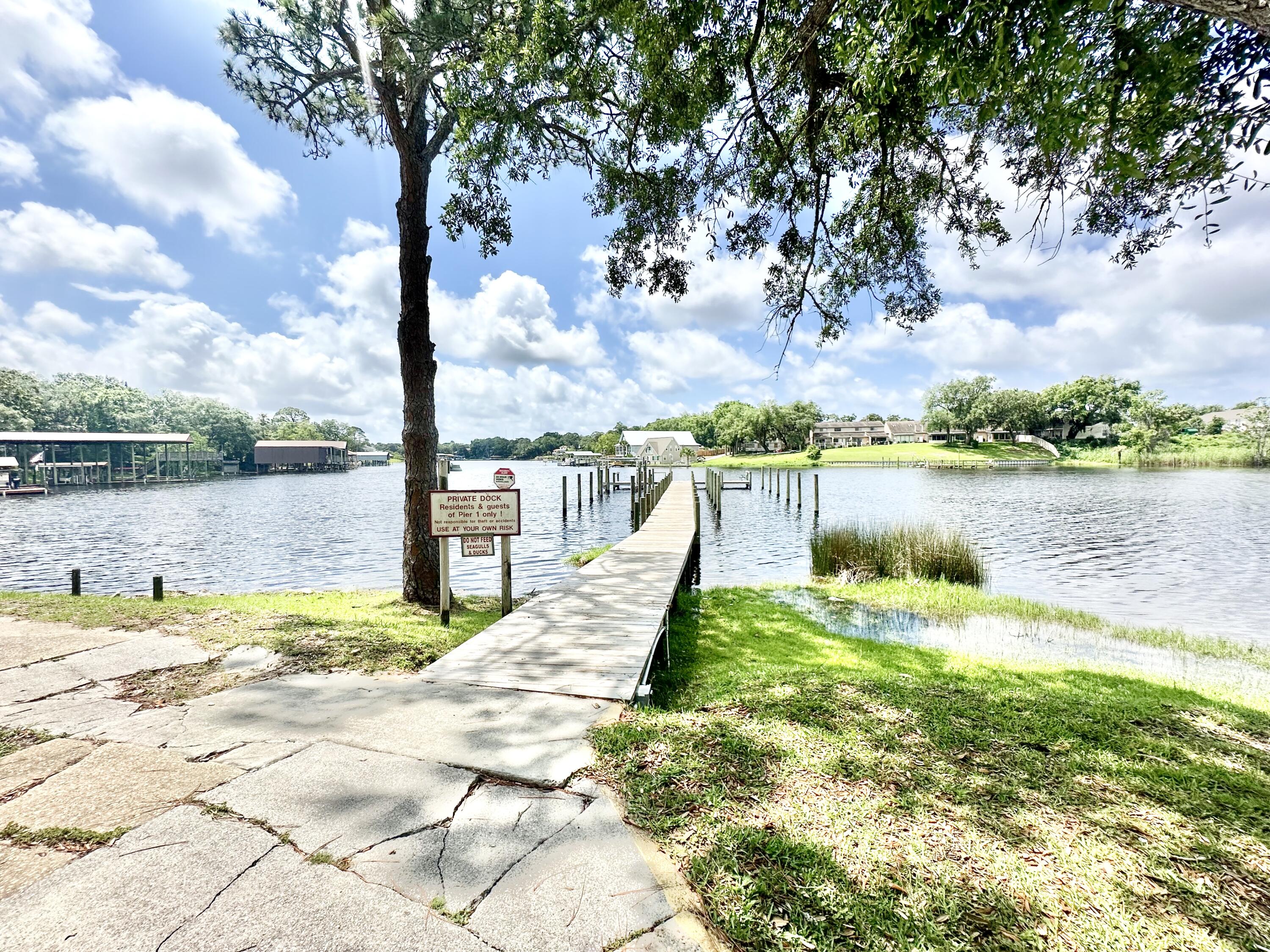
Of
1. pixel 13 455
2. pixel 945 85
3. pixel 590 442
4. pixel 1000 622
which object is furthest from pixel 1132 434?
pixel 13 455

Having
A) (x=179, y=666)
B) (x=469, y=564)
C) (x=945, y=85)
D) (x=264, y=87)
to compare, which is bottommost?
(x=469, y=564)

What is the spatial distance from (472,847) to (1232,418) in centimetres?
11857

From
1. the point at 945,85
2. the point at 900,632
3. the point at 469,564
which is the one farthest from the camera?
the point at 469,564

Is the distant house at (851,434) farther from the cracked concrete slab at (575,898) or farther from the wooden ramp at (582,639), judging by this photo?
the cracked concrete slab at (575,898)

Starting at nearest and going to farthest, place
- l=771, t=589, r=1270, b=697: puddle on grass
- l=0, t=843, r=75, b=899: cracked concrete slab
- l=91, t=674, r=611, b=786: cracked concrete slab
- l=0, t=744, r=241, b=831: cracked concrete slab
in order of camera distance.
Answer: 1. l=0, t=843, r=75, b=899: cracked concrete slab
2. l=0, t=744, r=241, b=831: cracked concrete slab
3. l=91, t=674, r=611, b=786: cracked concrete slab
4. l=771, t=589, r=1270, b=697: puddle on grass

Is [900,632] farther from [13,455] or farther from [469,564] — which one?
[13,455]

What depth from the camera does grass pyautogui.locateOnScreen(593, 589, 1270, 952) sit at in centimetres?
177

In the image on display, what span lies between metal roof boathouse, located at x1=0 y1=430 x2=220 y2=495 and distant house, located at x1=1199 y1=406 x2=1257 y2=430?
121965 mm

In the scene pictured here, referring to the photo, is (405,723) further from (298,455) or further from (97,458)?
(298,455)

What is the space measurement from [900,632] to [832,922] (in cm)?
732

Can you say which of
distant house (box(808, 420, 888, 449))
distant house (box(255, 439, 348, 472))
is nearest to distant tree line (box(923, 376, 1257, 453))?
distant house (box(808, 420, 888, 449))

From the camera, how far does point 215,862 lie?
80.0 inches

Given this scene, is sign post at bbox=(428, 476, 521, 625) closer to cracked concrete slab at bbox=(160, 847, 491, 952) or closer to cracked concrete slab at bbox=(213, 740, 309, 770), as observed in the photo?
cracked concrete slab at bbox=(213, 740, 309, 770)

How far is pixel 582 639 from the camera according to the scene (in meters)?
5.28
